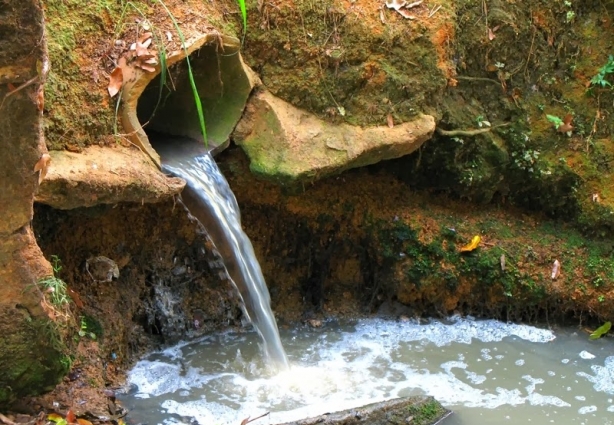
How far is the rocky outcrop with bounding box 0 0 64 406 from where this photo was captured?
2.81 metres

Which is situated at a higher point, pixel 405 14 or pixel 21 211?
pixel 405 14

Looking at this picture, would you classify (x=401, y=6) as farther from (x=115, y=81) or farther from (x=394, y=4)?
(x=115, y=81)

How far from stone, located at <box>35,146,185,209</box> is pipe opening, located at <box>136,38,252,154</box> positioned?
2.39 ft

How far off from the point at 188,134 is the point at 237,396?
6.60ft

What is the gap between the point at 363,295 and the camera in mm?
5949

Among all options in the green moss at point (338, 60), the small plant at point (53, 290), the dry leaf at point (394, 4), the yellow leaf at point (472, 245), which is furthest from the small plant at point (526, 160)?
the small plant at point (53, 290)

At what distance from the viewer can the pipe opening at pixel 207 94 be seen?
4898mm

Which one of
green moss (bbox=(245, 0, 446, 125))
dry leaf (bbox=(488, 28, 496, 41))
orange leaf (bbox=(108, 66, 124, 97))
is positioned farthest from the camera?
dry leaf (bbox=(488, 28, 496, 41))

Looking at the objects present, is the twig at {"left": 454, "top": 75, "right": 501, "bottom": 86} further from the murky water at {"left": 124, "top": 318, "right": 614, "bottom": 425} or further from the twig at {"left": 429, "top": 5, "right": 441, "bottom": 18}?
the murky water at {"left": 124, "top": 318, "right": 614, "bottom": 425}

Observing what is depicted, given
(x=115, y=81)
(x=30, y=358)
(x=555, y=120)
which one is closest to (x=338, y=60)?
(x=115, y=81)

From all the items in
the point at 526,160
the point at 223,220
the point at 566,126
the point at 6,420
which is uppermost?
the point at 566,126

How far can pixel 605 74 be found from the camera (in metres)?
5.82

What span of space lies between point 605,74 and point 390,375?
3.11m

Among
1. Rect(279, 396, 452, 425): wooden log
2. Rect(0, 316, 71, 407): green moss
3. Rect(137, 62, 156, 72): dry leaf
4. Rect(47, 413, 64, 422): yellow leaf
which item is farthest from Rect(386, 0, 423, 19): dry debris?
Rect(47, 413, 64, 422): yellow leaf
